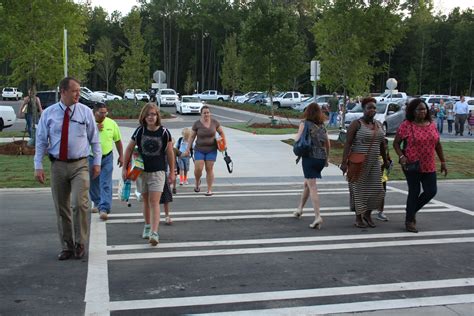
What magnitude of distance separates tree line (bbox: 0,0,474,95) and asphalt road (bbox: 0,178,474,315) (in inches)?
322

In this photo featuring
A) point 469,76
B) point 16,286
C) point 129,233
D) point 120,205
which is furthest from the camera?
point 469,76

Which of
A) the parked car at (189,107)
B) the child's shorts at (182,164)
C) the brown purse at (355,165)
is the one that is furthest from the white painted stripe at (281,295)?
the parked car at (189,107)

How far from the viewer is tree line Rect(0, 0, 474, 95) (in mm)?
16047

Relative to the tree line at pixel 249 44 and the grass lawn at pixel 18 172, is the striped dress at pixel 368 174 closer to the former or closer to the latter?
the grass lawn at pixel 18 172

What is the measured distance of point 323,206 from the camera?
941 centimetres

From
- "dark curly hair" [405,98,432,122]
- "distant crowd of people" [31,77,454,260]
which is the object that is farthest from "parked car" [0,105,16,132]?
"dark curly hair" [405,98,432,122]

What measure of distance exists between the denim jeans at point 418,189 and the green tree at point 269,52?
72.4 ft

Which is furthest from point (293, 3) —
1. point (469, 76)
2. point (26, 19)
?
point (26, 19)

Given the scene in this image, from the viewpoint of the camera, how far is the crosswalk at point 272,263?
16.0 ft

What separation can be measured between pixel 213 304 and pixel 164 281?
2.56 ft

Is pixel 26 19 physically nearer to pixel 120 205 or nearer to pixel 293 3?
pixel 120 205

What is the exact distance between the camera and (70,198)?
6.13 m

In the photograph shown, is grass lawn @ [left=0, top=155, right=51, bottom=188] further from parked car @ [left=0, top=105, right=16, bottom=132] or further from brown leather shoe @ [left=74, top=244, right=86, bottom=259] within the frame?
parked car @ [left=0, top=105, right=16, bottom=132]

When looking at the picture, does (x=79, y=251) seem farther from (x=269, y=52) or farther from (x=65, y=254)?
(x=269, y=52)
